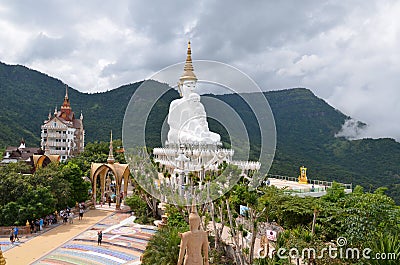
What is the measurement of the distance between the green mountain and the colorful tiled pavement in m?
27.3

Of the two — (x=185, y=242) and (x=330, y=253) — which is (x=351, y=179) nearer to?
(x=330, y=253)

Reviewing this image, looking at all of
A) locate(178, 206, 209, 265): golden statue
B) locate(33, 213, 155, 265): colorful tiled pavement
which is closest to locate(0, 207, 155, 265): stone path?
locate(33, 213, 155, 265): colorful tiled pavement

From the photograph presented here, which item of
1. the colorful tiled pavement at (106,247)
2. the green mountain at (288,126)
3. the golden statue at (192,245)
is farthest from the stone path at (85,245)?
the green mountain at (288,126)

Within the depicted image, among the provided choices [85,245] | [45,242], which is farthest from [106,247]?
[45,242]

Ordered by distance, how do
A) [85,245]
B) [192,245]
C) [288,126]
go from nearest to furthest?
[192,245] < [85,245] < [288,126]

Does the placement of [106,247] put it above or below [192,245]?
below

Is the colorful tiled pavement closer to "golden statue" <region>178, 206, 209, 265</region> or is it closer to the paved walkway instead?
the paved walkway

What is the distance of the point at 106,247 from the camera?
15789 mm

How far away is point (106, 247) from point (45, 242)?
3103 millimetres

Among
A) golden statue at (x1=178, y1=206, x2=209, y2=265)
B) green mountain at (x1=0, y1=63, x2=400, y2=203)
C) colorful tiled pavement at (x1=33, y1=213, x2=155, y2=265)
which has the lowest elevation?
colorful tiled pavement at (x1=33, y1=213, x2=155, y2=265)

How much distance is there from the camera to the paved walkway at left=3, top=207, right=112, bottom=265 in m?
14.0

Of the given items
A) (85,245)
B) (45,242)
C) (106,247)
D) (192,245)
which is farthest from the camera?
(45,242)

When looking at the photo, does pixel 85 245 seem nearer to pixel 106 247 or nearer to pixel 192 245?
pixel 106 247

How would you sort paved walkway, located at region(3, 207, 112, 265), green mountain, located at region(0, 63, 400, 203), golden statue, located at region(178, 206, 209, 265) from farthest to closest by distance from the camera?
green mountain, located at region(0, 63, 400, 203) < paved walkway, located at region(3, 207, 112, 265) < golden statue, located at region(178, 206, 209, 265)
